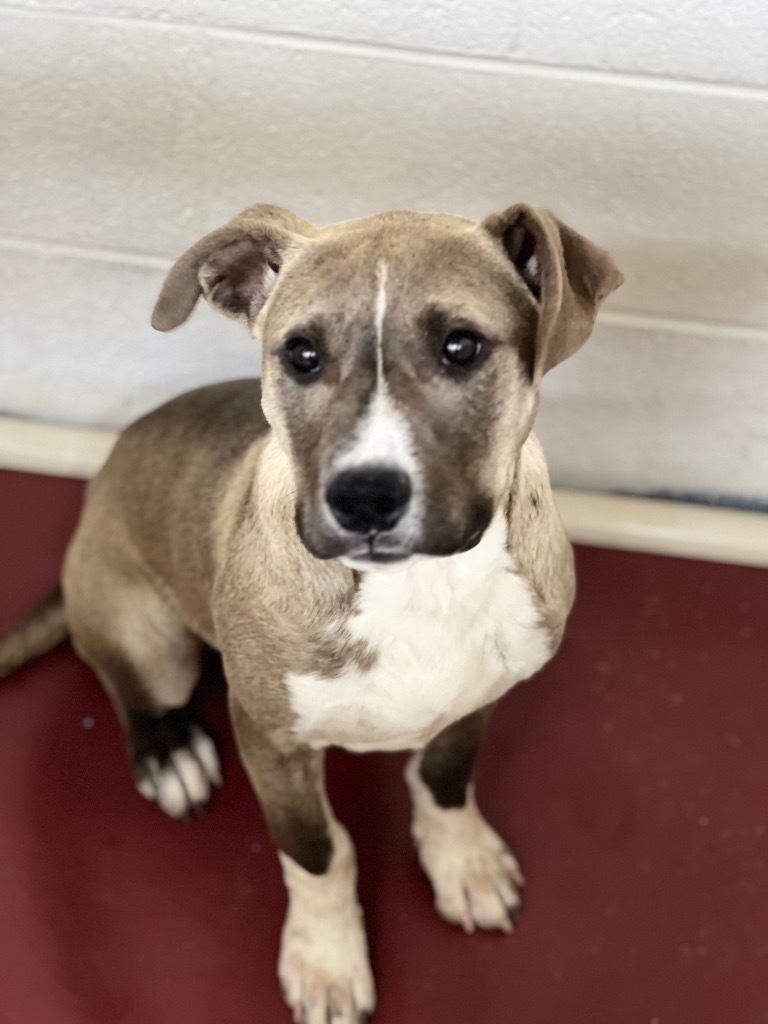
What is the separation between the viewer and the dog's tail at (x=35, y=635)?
215 centimetres

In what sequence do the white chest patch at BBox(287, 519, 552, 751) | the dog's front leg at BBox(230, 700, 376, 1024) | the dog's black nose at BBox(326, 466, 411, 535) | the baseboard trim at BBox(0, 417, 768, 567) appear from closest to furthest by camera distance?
the dog's black nose at BBox(326, 466, 411, 535) → the white chest patch at BBox(287, 519, 552, 751) → the dog's front leg at BBox(230, 700, 376, 1024) → the baseboard trim at BBox(0, 417, 768, 567)

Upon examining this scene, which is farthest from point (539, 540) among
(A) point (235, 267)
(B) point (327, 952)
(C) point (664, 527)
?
(C) point (664, 527)

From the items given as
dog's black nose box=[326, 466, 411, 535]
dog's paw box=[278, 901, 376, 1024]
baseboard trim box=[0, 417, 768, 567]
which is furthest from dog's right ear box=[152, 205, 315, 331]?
baseboard trim box=[0, 417, 768, 567]

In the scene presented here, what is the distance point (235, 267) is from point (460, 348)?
0.38 meters

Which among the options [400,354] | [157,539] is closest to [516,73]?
[400,354]

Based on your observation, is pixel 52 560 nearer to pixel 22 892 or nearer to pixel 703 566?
pixel 22 892

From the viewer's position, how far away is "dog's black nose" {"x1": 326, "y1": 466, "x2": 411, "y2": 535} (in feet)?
3.63

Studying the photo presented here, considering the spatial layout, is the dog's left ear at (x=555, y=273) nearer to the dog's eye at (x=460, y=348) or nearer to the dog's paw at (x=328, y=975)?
the dog's eye at (x=460, y=348)

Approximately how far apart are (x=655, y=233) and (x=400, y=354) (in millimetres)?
1078

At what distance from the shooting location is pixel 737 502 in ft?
8.44

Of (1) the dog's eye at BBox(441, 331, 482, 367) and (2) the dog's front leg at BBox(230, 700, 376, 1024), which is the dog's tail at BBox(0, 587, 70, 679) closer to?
(2) the dog's front leg at BBox(230, 700, 376, 1024)

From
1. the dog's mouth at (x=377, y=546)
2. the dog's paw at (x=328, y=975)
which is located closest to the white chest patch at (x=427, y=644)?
the dog's mouth at (x=377, y=546)

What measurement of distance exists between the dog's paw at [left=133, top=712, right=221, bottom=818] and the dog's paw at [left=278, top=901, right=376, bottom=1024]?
0.34 m

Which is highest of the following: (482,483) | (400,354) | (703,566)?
(400,354)
